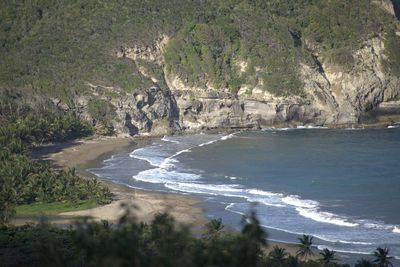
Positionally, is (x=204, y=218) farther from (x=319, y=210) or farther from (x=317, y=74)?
(x=317, y=74)

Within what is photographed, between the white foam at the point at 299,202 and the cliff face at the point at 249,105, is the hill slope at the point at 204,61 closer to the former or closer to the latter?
the cliff face at the point at 249,105

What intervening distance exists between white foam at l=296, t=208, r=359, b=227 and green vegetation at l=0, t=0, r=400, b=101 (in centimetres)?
6883

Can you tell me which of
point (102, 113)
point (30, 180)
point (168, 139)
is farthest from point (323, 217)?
point (102, 113)

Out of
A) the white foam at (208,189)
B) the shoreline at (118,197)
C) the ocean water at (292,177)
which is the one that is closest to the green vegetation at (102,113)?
the shoreline at (118,197)

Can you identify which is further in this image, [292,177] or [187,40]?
[187,40]

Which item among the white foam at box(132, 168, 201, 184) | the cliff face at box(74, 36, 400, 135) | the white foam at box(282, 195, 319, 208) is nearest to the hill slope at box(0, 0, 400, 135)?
the cliff face at box(74, 36, 400, 135)

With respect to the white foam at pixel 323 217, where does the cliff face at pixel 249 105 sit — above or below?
above

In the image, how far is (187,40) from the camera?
14125 cm

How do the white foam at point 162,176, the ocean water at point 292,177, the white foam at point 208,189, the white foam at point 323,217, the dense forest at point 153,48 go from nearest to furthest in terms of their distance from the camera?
the ocean water at point 292,177
the white foam at point 323,217
the white foam at point 208,189
the white foam at point 162,176
the dense forest at point 153,48

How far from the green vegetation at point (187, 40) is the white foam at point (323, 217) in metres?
68.8

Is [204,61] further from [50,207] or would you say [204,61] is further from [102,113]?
[50,207]

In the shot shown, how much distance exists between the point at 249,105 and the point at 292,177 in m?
49.4

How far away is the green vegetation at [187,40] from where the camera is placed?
431 ft

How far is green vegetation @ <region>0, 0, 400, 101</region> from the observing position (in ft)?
431
